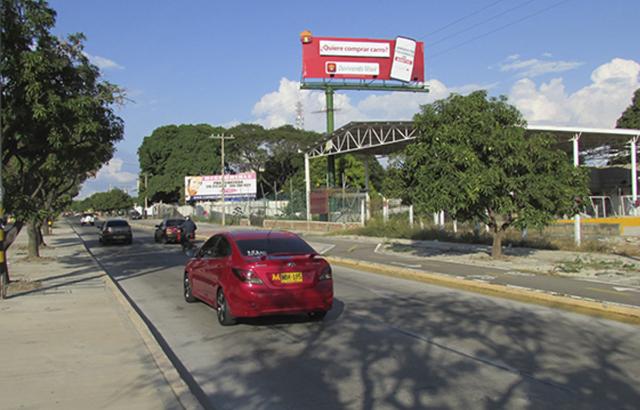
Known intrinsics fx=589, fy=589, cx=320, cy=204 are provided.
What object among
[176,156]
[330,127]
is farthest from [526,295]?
[176,156]

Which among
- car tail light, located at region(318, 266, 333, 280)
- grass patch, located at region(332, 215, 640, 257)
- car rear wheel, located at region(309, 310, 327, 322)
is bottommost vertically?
car rear wheel, located at region(309, 310, 327, 322)

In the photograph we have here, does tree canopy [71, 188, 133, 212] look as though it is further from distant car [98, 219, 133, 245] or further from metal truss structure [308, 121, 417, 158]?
distant car [98, 219, 133, 245]

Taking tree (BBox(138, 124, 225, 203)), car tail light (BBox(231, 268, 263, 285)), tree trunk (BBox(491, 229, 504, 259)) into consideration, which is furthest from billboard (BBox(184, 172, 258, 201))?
car tail light (BBox(231, 268, 263, 285))

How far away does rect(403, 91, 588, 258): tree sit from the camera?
1717cm

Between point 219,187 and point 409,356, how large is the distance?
77.1m

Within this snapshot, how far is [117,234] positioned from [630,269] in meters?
25.2

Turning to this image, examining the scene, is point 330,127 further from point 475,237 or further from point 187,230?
point 475,237

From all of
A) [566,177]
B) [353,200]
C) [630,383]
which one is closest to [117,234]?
[353,200]

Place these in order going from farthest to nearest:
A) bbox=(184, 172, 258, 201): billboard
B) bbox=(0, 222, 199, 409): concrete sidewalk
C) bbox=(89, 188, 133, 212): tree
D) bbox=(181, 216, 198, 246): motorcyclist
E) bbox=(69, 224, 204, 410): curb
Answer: bbox=(89, 188, 133, 212): tree < bbox=(184, 172, 258, 201): billboard < bbox=(181, 216, 198, 246): motorcyclist < bbox=(0, 222, 199, 409): concrete sidewalk < bbox=(69, 224, 204, 410): curb

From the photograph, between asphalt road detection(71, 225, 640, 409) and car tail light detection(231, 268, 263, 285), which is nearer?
asphalt road detection(71, 225, 640, 409)

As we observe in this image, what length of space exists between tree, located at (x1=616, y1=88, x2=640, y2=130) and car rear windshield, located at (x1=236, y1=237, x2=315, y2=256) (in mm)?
67408

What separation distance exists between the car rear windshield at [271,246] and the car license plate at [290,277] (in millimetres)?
466

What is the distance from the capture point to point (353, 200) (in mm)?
41906

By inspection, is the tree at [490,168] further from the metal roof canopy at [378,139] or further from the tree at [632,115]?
the tree at [632,115]
